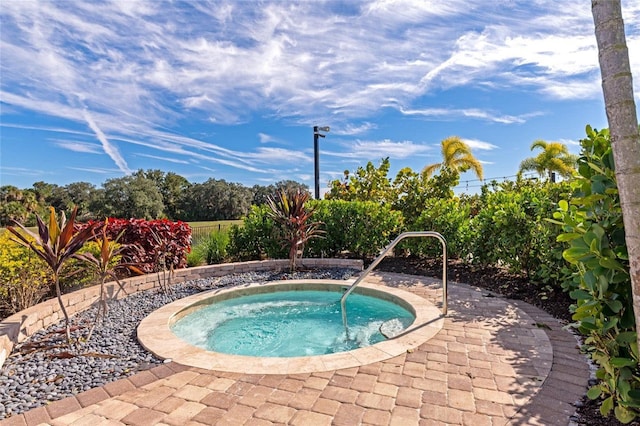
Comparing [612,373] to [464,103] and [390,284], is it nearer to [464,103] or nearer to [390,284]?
[390,284]

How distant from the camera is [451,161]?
1931cm

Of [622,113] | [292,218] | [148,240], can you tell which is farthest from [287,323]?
[622,113]

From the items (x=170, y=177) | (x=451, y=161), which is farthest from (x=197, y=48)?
(x=170, y=177)

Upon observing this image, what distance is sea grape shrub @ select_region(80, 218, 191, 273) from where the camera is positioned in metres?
A: 6.44

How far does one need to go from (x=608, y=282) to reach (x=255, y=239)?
7403 millimetres

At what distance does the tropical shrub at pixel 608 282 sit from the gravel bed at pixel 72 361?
331 cm

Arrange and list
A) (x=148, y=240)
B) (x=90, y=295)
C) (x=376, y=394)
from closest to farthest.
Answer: (x=376, y=394) < (x=90, y=295) < (x=148, y=240)

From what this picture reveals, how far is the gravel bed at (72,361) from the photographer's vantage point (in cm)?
266

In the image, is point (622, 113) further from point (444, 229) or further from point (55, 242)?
point (444, 229)

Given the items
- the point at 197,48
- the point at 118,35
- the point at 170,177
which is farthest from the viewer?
the point at 170,177

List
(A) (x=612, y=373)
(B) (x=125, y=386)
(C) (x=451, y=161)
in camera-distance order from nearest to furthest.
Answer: (A) (x=612, y=373) → (B) (x=125, y=386) → (C) (x=451, y=161)

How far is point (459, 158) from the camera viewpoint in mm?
19422

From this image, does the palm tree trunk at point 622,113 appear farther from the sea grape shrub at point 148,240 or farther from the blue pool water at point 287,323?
the sea grape shrub at point 148,240

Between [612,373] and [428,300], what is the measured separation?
10.7 ft
